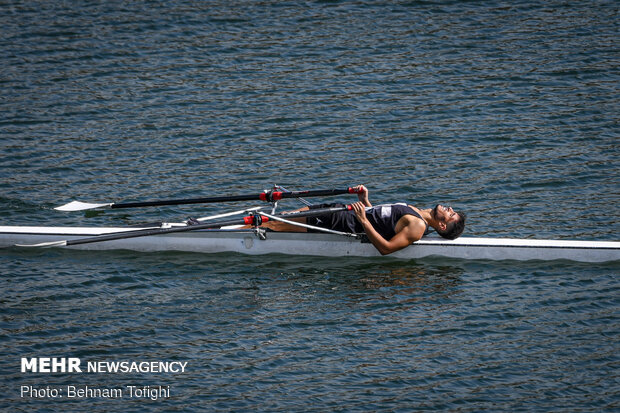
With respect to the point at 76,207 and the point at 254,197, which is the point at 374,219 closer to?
the point at 254,197

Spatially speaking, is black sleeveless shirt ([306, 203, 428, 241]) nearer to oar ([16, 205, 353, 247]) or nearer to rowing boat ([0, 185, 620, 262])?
rowing boat ([0, 185, 620, 262])

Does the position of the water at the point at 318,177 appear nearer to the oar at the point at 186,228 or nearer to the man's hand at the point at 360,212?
the oar at the point at 186,228

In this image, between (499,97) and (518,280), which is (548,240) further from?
(499,97)

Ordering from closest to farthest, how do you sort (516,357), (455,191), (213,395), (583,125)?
(213,395), (516,357), (455,191), (583,125)

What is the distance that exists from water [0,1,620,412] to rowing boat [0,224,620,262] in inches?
6.9

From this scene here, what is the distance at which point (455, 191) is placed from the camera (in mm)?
14031

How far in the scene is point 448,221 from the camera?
451 inches

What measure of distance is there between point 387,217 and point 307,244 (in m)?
1.19

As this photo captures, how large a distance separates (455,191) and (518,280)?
304cm

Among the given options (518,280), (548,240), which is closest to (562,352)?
(518,280)

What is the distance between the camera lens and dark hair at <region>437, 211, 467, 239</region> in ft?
37.6

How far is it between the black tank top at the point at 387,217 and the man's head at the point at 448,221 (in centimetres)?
20

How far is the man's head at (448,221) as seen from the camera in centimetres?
1142

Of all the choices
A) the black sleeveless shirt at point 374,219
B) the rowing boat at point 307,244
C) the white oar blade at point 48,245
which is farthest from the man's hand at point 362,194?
the white oar blade at point 48,245
